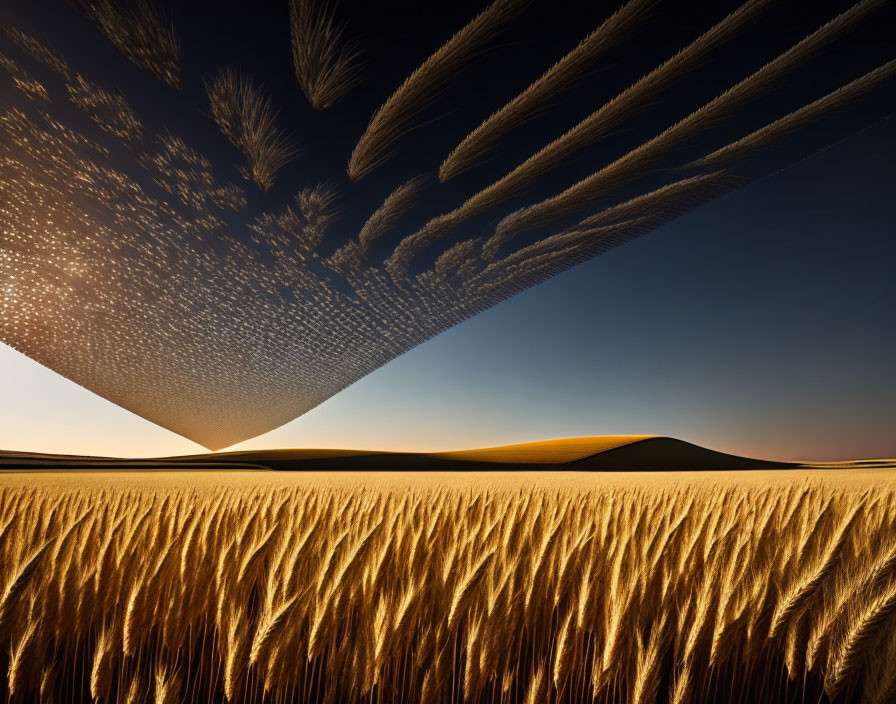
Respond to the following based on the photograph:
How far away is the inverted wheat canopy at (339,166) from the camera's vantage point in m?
0.85

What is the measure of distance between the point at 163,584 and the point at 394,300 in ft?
5.65

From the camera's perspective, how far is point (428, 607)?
611 millimetres

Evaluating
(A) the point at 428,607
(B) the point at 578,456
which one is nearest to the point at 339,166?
(A) the point at 428,607

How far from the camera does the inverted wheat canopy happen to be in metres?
0.85

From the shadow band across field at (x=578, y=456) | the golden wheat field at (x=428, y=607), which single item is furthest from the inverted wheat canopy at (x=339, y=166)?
the shadow band across field at (x=578, y=456)

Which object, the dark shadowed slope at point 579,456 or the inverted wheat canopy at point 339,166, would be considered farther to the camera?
the dark shadowed slope at point 579,456

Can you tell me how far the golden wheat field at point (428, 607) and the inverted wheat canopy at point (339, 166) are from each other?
0.87 m

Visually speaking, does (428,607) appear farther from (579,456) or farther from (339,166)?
(579,456)

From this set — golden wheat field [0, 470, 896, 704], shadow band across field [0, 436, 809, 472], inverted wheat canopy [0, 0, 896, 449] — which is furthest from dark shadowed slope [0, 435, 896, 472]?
golden wheat field [0, 470, 896, 704]

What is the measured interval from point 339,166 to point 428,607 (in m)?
1.15

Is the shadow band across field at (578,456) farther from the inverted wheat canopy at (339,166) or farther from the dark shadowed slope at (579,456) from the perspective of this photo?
the inverted wheat canopy at (339,166)

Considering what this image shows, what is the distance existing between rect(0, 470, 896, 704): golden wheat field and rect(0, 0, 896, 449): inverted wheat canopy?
868 mm

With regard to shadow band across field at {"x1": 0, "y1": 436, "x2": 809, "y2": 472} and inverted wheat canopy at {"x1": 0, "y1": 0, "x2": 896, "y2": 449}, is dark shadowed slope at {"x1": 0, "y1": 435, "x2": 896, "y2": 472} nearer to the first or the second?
shadow band across field at {"x1": 0, "y1": 436, "x2": 809, "y2": 472}

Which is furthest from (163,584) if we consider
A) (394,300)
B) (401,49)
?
(394,300)
